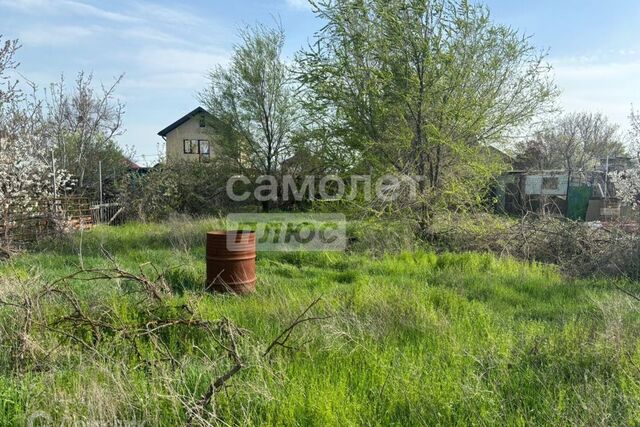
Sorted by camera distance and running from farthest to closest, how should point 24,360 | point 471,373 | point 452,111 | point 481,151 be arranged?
point 481,151
point 452,111
point 24,360
point 471,373

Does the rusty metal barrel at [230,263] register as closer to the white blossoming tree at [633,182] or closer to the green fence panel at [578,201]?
the white blossoming tree at [633,182]

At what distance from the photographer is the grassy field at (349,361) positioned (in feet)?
8.32

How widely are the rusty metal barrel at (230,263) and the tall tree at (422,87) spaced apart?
490 centimetres

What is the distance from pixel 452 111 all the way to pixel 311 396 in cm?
812

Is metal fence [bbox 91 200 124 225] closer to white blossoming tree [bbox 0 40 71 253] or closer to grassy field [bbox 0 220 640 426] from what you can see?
white blossoming tree [bbox 0 40 71 253]

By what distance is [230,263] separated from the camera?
220 inches

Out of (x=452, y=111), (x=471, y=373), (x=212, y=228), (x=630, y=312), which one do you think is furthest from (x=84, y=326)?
(x=452, y=111)

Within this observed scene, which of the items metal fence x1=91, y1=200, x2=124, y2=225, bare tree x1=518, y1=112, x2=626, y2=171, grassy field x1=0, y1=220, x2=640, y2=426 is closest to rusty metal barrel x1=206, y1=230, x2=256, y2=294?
grassy field x1=0, y1=220, x2=640, y2=426

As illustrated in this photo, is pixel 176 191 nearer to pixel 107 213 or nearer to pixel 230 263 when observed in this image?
pixel 107 213

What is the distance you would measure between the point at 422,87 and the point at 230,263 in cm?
624

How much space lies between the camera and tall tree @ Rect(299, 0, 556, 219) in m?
9.24

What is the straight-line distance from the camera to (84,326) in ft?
12.5

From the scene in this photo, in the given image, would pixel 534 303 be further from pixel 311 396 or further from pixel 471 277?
pixel 311 396

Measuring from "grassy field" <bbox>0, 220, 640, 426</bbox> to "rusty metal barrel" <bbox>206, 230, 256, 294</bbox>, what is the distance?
0.30 metres
